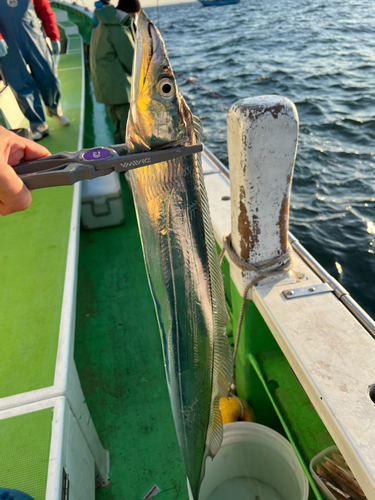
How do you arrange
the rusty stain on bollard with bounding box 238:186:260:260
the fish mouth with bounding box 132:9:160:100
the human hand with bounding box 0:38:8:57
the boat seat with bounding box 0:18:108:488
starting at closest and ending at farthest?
the fish mouth with bounding box 132:9:160:100, the boat seat with bounding box 0:18:108:488, the rusty stain on bollard with bounding box 238:186:260:260, the human hand with bounding box 0:38:8:57

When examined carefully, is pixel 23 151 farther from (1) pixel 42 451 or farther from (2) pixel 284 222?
(2) pixel 284 222

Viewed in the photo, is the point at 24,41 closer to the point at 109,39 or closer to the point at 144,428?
the point at 109,39

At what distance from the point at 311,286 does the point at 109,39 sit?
3121 millimetres

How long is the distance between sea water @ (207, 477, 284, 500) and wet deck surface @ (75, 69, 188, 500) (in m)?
0.29

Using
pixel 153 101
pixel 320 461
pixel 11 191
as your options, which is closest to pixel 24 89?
pixel 11 191

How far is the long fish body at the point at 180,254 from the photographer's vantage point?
2.73 ft

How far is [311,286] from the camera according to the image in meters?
1.55

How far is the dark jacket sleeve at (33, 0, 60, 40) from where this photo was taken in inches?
148

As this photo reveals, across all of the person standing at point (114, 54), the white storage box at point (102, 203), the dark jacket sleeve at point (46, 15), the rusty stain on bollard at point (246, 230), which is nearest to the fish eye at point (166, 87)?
the rusty stain on bollard at point (246, 230)

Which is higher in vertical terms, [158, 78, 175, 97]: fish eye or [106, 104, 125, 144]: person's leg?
[158, 78, 175, 97]: fish eye

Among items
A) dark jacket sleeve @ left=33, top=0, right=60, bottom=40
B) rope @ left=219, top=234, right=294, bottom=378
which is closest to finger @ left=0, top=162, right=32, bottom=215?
rope @ left=219, top=234, right=294, bottom=378

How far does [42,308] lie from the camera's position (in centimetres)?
162

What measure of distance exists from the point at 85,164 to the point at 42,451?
92cm

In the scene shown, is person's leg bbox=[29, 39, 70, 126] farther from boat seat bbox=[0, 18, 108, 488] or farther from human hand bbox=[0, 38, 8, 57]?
boat seat bbox=[0, 18, 108, 488]
